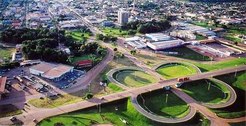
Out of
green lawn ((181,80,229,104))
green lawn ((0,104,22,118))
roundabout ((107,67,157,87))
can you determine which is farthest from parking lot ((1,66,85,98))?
green lawn ((181,80,229,104))

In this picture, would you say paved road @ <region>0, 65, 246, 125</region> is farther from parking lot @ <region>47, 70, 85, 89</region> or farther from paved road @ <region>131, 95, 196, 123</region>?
parking lot @ <region>47, 70, 85, 89</region>

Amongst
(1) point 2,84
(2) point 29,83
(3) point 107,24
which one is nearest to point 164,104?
(2) point 29,83

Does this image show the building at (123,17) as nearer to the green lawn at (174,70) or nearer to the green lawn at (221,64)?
the green lawn at (174,70)

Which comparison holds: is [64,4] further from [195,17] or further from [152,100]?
[152,100]

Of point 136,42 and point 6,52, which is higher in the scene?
point 136,42

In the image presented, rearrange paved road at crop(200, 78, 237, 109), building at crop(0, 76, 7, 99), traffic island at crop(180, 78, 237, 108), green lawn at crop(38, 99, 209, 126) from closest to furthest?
green lawn at crop(38, 99, 209, 126)
paved road at crop(200, 78, 237, 109)
building at crop(0, 76, 7, 99)
traffic island at crop(180, 78, 237, 108)

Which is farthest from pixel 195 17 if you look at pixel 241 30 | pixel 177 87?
pixel 177 87

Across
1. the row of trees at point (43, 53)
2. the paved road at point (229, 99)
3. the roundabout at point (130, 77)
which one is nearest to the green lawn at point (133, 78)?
the roundabout at point (130, 77)

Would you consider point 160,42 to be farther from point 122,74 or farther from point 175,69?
point 122,74
